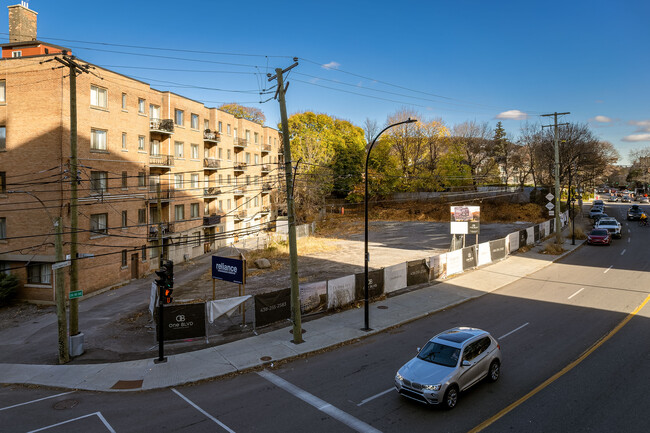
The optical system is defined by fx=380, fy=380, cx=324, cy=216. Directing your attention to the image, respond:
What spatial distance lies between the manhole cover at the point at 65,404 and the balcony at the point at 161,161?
26.5 meters

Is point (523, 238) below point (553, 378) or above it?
above

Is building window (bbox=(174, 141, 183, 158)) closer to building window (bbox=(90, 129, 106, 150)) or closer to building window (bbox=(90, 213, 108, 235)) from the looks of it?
building window (bbox=(90, 129, 106, 150))

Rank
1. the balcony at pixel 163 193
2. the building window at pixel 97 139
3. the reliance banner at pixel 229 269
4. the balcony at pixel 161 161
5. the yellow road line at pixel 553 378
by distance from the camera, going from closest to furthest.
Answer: the yellow road line at pixel 553 378 → the reliance banner at pixel 229 269 → the building window at pixel 97 139 → the balcony at pixel 161 161 → the balcony at pixel 163 193

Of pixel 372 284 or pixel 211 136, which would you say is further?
pixel 211 136

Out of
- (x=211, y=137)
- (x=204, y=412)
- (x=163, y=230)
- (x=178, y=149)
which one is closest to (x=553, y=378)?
(x=204, y=412)

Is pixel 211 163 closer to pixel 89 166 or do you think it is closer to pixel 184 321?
pixel 89 166

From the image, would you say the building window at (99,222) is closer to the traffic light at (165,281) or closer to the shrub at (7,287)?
the shrub at (7,287)

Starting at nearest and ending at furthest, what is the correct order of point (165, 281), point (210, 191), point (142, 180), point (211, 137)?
point (165, 281) → point (142, 180) → point (211, 137) → point (210, 191)

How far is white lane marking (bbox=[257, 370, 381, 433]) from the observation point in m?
9.36

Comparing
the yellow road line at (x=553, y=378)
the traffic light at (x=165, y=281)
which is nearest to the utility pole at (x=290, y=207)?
the traffic light at (x=165, y=281)

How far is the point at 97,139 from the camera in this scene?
28422mm

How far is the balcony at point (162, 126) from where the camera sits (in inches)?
1375

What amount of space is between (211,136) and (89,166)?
60.3 ft

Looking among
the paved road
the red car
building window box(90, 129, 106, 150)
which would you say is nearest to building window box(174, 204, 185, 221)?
building window box(90, 129, 106, 150)
